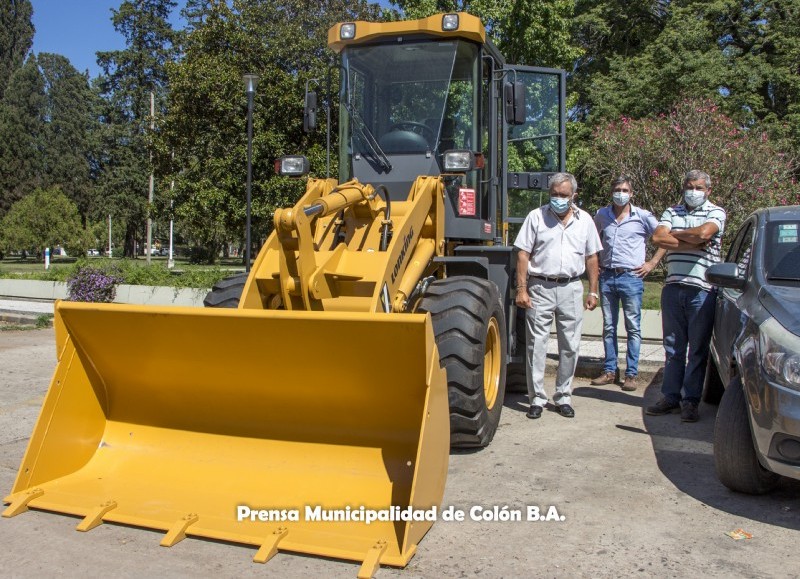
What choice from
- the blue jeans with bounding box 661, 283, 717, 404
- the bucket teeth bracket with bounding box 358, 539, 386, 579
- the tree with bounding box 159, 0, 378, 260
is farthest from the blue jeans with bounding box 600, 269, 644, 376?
the tree with bounding box 159, 0, 378, 260

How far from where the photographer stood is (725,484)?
454 cm

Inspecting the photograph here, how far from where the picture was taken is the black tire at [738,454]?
4.40 meters

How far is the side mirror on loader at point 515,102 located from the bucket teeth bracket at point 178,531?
4.24m

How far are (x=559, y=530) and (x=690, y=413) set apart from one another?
9.33ft

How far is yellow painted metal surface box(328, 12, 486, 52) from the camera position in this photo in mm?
6246

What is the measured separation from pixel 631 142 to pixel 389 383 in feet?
49.8

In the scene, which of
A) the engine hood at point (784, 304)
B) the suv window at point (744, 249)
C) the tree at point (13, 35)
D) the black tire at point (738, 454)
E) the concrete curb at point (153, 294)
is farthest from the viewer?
the tree at point (13, 35)

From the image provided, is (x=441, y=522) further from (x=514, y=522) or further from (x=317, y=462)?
(x=317, y=462)

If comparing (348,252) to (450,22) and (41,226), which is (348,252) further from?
(41,226)

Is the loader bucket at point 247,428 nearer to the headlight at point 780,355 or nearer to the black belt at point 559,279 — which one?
the headlight at point 780,355

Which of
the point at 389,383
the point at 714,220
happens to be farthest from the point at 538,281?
the point at 389,383

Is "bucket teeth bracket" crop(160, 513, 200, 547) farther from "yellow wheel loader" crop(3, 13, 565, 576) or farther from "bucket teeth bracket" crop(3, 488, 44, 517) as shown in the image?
"bucket teeth bracket" crop(3, 488, 44, 517)

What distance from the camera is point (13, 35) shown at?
206 ft

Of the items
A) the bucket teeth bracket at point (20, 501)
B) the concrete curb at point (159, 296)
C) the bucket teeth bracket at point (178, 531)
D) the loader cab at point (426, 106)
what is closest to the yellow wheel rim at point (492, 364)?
the loader cab at point (426, 106)
